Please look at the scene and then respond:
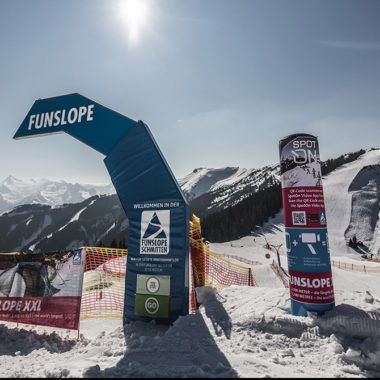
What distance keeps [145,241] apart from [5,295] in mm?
3937

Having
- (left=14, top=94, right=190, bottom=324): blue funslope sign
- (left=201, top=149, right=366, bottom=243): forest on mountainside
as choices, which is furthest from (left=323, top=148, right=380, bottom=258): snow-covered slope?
(left=14, top=94, right=190, bottom=324): blue funslope sign

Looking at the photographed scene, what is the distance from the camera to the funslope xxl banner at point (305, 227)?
4772 mm

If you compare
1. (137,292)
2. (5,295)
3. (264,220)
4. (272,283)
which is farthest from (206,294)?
(264,220)

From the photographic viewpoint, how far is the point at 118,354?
3.96 m

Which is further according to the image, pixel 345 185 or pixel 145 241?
pixel 345 185

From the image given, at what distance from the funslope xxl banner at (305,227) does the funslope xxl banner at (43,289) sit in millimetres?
4950

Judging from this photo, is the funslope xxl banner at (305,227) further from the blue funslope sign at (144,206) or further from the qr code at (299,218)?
the blue funslope sign at (144,206)

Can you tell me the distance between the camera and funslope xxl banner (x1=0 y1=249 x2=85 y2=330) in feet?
19.4

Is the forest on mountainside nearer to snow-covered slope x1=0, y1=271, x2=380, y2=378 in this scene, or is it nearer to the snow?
the snow

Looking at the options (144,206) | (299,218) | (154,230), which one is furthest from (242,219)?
(299,218)

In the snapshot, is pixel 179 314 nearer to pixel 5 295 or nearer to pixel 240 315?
pixel 240 315

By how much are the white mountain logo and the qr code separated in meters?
2.79

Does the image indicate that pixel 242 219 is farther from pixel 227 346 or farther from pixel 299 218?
pixel 227 346

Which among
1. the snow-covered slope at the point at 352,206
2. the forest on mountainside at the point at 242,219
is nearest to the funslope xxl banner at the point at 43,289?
the snow-covered slope at the point at 352,206
